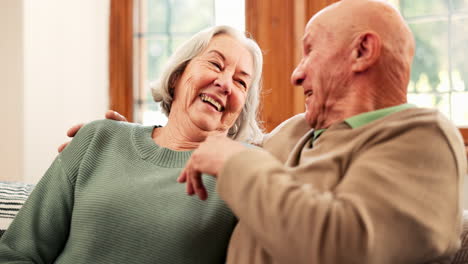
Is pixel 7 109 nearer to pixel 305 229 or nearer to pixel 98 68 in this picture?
pixel 98 68

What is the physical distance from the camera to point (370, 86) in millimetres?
917

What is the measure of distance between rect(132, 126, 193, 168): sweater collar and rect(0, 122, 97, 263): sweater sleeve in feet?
0.62

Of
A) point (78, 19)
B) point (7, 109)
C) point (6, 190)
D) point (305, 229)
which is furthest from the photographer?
point (78, 19)

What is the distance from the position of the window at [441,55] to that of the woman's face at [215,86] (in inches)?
49.6

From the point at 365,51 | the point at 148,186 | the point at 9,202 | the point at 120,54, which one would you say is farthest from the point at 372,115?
the point at 120,54

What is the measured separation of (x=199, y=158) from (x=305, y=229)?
0.25 m

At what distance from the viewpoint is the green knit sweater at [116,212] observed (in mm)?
1253

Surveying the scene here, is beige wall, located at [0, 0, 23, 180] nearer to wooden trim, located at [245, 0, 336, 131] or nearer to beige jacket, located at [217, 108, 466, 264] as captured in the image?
wooden trim, located at [245, 0, 336, 131]

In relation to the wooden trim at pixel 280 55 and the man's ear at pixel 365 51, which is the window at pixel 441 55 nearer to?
the wooden trim at pixel 280 55


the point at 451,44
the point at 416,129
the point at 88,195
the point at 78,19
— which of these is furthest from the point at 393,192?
the point at 78,19

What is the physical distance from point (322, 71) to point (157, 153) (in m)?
0.67

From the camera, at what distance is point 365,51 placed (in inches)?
35.3

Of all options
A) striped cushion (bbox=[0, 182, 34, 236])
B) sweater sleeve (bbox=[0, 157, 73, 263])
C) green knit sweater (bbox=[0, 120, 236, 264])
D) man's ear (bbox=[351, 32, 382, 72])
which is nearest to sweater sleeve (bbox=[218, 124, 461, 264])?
man's ear (bbox=[351, 32, 382, 72])

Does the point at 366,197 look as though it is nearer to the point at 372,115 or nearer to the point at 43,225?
the point at 372,115
